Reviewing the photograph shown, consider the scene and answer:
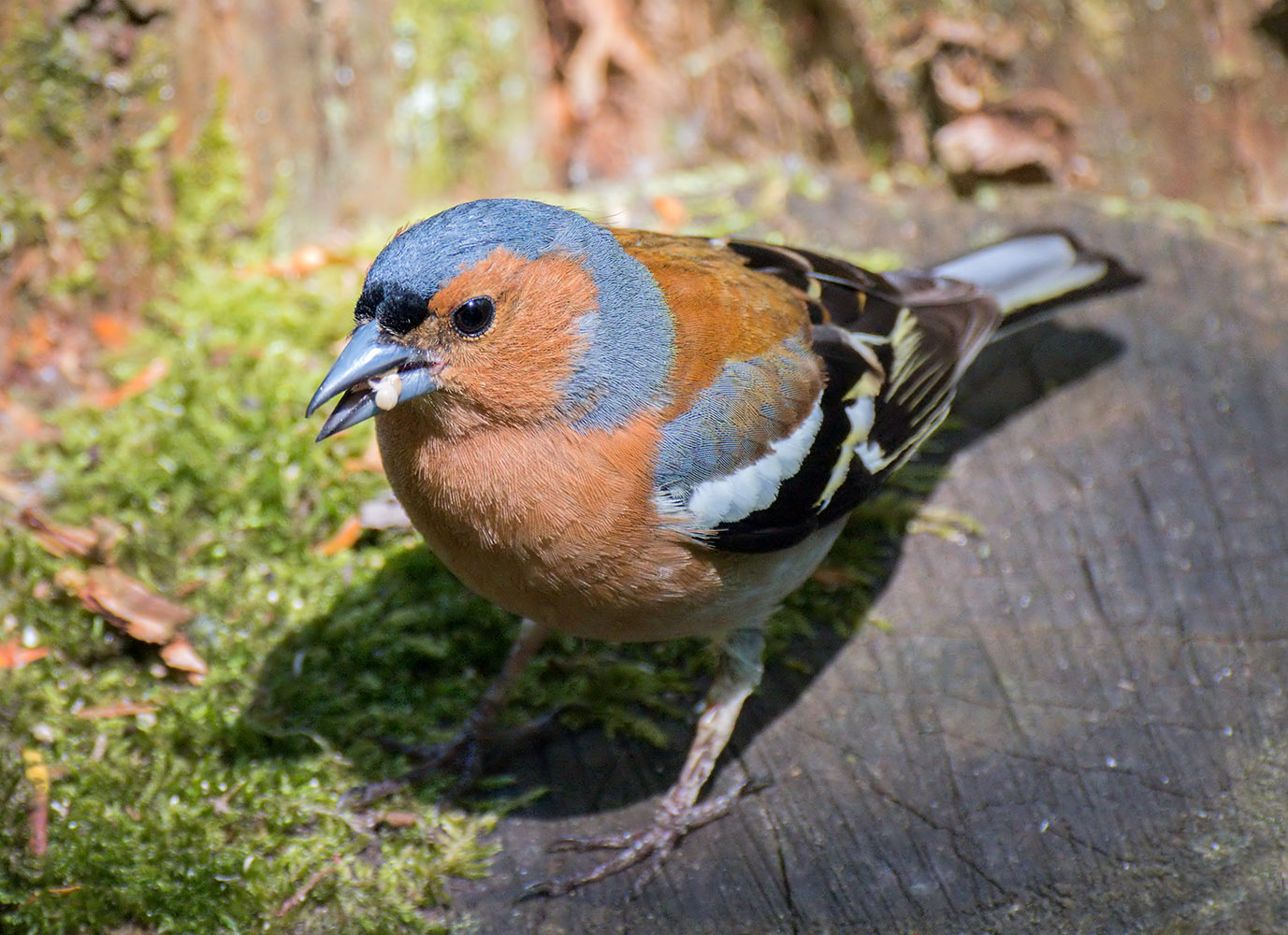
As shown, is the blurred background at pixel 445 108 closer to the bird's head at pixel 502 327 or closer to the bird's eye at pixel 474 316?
the bird's head at pixel 502 327

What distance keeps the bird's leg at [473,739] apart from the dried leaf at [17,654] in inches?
47.6

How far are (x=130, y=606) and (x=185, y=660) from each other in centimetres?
27

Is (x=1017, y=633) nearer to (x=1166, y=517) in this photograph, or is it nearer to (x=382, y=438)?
(x=1166, y=517)

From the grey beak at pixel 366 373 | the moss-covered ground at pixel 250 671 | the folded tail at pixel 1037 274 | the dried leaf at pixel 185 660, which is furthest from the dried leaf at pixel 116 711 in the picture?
the folded tail at pixel 1037 274

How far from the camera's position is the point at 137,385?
4.71 metres

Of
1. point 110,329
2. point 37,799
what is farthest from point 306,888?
point 110,329

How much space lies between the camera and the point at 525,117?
6.56m

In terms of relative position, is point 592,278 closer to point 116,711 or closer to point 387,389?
point 387,389

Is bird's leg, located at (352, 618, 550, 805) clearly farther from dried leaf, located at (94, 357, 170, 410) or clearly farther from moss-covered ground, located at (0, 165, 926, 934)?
dried leaf, located at (94, 357, 170, 410)

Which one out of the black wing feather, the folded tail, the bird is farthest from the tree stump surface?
the black wing feather

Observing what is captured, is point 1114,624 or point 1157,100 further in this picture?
point 1157,100

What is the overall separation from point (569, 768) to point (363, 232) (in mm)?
3155

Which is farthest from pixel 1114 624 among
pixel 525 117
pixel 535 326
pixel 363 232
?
pixel 525 117

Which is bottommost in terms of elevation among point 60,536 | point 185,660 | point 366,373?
point 185,660
